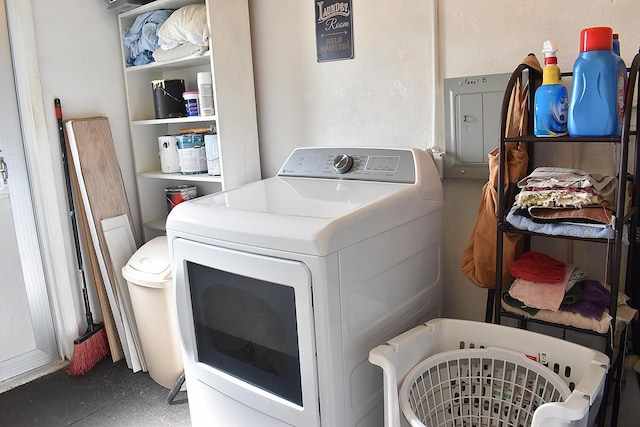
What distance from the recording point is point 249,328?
158cm

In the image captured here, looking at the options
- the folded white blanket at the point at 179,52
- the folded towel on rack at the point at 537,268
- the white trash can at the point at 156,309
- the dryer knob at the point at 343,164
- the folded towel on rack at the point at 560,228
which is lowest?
the white trash can at the point at 156,309

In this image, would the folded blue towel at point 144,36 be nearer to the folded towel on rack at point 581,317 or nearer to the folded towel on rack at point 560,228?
the folded towel on rack at point 560,228

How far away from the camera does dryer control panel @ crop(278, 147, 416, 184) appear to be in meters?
1.78

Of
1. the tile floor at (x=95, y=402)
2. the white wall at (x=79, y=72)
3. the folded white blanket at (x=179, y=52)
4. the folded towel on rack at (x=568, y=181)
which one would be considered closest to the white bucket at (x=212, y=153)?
the folded white blanket at (x=179, y=52)

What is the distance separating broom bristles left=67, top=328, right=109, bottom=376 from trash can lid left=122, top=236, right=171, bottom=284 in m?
0.50

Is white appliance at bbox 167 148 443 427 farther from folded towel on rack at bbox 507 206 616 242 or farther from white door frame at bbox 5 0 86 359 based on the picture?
white door frame at bbox 5 0 86 359

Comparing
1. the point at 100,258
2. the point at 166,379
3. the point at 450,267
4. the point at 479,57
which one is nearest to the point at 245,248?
the point at 450,267

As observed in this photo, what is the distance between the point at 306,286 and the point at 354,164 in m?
0.70

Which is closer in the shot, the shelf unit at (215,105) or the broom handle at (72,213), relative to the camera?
the shelf unit at (215,105)

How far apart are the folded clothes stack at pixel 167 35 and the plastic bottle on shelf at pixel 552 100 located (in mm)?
1435

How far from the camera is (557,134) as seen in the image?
4.50 ft

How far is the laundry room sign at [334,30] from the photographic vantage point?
6.86 feet

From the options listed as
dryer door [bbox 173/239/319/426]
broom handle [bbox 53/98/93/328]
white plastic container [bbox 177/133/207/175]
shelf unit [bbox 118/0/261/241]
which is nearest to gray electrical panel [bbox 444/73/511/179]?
dryer door [bbox 173/239/319/426]

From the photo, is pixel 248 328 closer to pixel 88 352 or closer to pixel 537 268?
pixel 537 268
